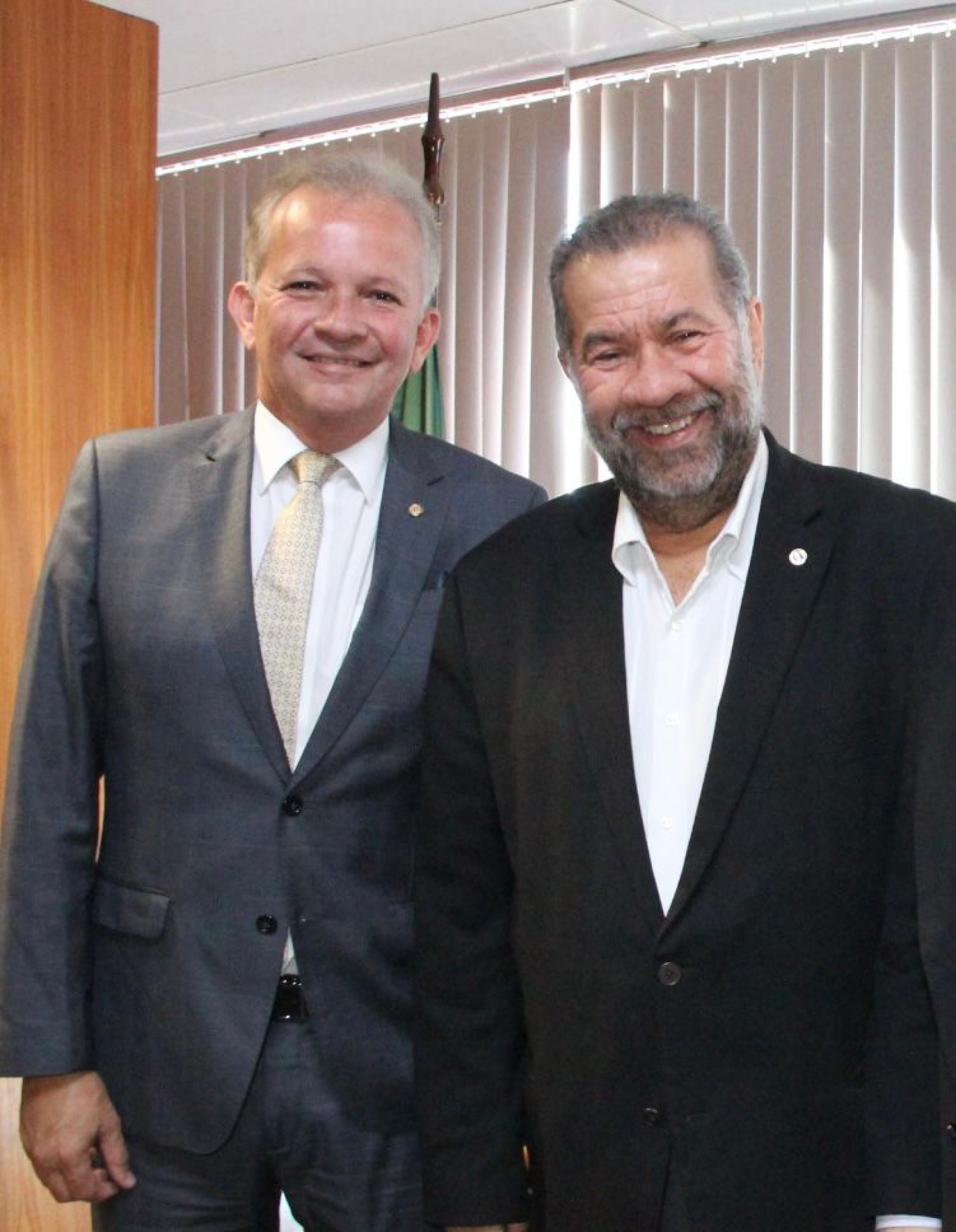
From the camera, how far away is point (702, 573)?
66.1 inches

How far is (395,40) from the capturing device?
16.2ft

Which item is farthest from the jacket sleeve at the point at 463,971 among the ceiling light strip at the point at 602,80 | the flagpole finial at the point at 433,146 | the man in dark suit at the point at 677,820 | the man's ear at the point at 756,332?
the ceiling light strip at the point at 602,80

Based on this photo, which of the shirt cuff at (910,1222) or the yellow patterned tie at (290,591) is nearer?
the shirt cuff at (910,1222)

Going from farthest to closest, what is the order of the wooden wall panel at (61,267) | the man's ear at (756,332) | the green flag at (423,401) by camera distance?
the green flag at (423,401) < the wooden wall panel at (61,267) < the man's ear at (756,332)

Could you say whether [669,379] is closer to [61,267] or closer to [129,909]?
[129,909]

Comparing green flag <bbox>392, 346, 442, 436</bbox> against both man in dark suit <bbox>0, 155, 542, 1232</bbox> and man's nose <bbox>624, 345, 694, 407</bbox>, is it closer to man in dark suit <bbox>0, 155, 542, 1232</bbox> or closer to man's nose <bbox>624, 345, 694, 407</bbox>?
man in dark suit <bbox>0, 155, 542, 1232</bbox>

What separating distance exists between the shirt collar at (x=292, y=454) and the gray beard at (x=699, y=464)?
0.32 meters

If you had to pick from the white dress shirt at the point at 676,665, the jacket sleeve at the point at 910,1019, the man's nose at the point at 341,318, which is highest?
the man's nose at the point at 341,318

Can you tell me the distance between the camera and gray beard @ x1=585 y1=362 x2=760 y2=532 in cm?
169

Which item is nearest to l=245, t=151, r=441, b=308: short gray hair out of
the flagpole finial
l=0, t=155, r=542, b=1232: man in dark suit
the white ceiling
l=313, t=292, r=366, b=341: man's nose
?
l=0, t=155, r=542, b=1232: man in dark suit

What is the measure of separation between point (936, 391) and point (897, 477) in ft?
0.91

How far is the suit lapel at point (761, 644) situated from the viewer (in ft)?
5.10

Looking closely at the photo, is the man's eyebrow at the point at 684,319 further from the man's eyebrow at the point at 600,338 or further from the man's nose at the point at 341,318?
the man's nose at the point at 341,318

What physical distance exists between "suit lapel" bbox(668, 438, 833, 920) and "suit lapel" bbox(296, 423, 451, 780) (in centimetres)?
42
